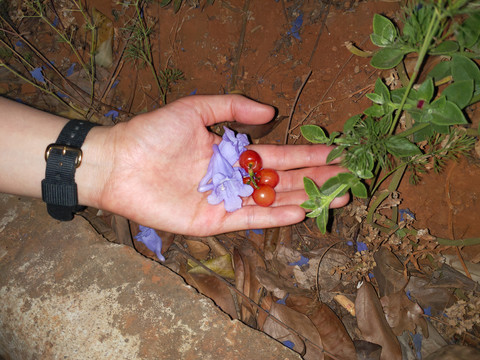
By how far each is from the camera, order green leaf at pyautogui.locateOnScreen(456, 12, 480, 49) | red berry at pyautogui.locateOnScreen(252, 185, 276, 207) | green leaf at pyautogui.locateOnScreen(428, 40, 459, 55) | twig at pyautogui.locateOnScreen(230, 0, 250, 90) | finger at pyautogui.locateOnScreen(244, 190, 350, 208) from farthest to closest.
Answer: twig at pyautogui.locateOnScreen(230, 0, 250, 90) < finger at pyautogui.locateOnScreen(244, 190, 350, 208) < red berry at pyautogui.locateOnScreen(252, 185, 276, 207) < green leaf at pyautogui.locateOnScreen(428, 40, 459, 55) < green leaf at pyautogui.locateOnScreen(456, 12, 480, 49)

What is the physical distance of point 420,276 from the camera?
2.50 metres

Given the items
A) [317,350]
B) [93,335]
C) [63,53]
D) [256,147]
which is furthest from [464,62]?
[63,53]

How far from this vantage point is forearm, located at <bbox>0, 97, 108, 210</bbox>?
2268mm

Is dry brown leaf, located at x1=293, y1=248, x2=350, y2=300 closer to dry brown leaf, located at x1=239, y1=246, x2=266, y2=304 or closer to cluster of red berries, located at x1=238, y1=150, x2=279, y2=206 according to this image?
dry brown leaf, located at x1=239, y1=246, x2=266, y2=304

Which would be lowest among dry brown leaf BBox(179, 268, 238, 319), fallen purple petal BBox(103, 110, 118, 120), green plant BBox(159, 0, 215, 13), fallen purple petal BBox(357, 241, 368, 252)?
dry brown leaf BBox(179, 268, 238, 319)

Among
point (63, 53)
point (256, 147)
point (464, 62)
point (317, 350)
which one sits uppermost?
point (464, 62)

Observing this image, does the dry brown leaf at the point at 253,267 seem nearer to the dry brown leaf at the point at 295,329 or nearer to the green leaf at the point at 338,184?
the dry brown leaf at the point at 295,329

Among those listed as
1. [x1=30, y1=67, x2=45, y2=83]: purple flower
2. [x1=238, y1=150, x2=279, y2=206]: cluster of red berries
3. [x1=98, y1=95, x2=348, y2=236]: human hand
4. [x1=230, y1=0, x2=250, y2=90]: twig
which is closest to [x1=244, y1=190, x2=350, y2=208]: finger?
[x1=98, y1=95, x2=348, y2=236]: human hand

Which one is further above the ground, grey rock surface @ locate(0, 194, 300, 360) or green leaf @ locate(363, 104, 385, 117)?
green leaf @ locate(363, 104, 385, 117)

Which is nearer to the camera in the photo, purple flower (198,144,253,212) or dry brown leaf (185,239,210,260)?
purple flower (198,144,253,212)

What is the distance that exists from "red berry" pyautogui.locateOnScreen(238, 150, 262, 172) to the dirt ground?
2.16ft

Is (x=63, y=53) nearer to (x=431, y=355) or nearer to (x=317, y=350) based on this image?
(x=317, y=350)

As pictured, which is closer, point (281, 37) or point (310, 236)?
point (310, 236)

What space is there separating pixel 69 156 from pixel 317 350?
2170 millimetres
